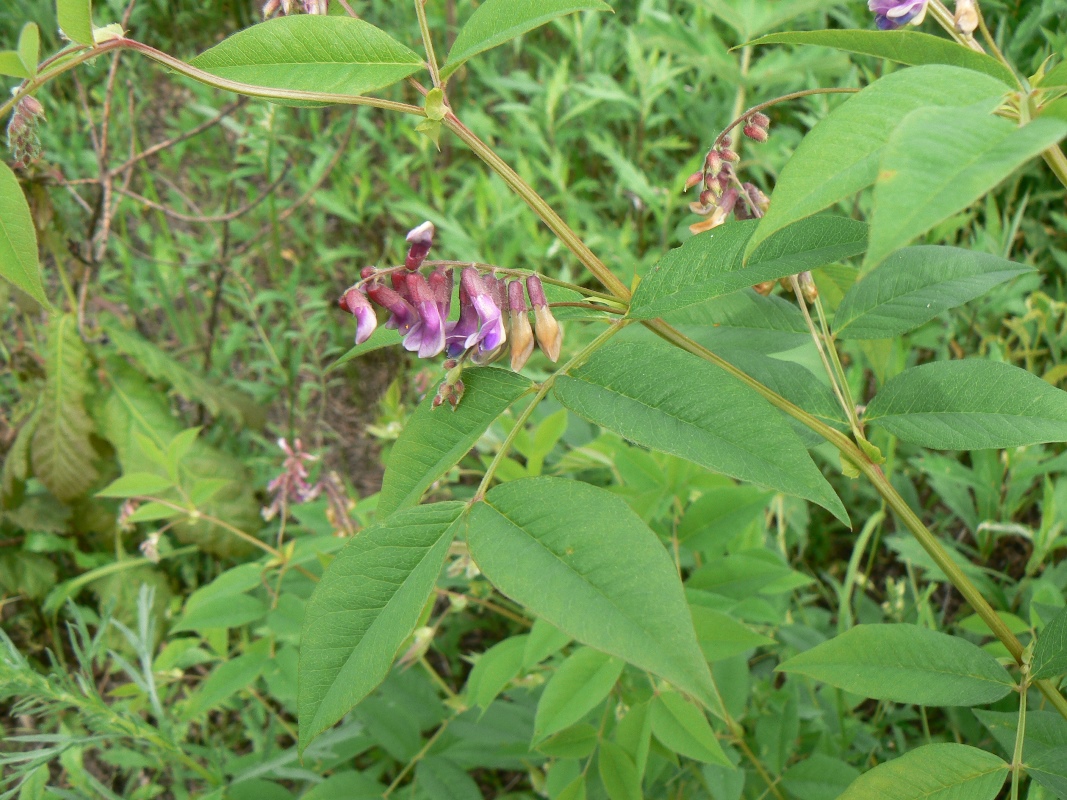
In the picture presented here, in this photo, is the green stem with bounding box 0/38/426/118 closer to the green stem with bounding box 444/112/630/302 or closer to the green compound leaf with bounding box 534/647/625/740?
the green stem with bounding box 444/112/630/302

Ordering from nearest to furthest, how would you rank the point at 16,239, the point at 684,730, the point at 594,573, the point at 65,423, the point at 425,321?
1. the point at 594,573
2. the point at 16,239
3. the point at 425,321
4. the point at 684,730
5. the point at 65,423

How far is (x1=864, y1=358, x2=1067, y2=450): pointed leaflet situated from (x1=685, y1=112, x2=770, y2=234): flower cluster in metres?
0.25

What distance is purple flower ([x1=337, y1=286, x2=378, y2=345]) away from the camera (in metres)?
0.79

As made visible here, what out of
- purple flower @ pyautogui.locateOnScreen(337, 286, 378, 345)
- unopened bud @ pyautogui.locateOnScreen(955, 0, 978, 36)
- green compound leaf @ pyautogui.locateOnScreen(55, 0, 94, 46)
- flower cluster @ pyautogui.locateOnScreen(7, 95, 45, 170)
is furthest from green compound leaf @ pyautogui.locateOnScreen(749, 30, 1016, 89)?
flower cluster @ pyautogui.locateOnScreen(7, 95, 45, 170)

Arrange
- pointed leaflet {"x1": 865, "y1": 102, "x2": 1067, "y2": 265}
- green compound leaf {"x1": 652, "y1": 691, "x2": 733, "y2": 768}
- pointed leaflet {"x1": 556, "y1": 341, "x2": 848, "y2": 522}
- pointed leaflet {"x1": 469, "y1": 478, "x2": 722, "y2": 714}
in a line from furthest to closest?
green compound leaf {"x1": 652, "y1": 691, "x2": 733, "y2": 768} → pointed leaflet {"x1": 556, "y1": 341, "x2": 848, "y2": 522} → pointed leaflet {"x1": 469, "y1": 478, "x2": 722, "y2": 714} → pointed leaflet {"x1": 865, "y1": 102, "x2": 1067, "y2": 265}

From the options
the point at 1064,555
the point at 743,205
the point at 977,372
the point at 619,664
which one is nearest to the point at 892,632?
the point at 977,372

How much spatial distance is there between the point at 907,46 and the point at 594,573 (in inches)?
18.0

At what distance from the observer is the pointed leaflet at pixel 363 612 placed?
61 cm

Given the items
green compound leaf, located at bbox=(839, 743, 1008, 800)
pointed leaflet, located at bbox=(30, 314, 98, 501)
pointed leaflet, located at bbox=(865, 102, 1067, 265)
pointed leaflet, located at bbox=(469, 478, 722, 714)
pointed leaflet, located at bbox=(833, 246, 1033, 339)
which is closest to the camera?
pointed leaflet, located at bbox=(865, 102, 1067, 265)

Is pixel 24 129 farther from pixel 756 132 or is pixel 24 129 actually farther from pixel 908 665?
pixel 908 665

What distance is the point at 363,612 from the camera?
651 millimetres

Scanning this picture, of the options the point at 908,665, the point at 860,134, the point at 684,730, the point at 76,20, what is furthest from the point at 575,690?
the point at 76,20

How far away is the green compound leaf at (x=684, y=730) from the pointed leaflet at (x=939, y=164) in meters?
0.80

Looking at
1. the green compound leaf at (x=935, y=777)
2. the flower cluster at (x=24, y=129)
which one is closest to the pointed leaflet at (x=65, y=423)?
the flower cluster at (x=24, y=129)
